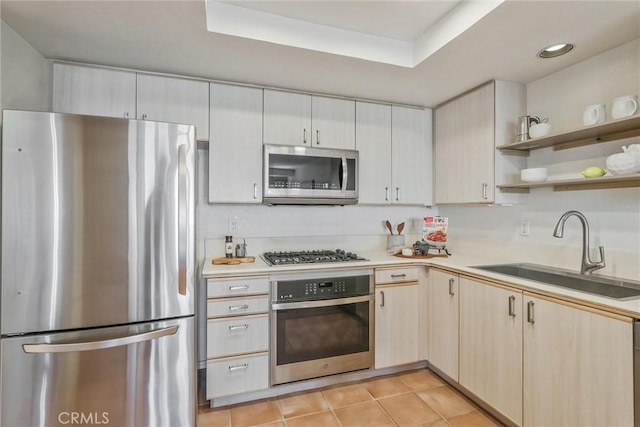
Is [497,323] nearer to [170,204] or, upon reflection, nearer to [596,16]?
[596,16]

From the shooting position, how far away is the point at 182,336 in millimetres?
1599

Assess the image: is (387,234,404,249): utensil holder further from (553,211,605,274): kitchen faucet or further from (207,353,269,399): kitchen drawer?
(207,353,269,399): kitchen drawer

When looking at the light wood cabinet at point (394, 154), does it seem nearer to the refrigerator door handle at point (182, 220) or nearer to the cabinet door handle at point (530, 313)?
the cabinet door handle at point (530, 313)

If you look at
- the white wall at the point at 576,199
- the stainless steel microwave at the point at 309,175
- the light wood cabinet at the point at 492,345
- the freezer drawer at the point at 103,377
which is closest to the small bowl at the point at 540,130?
the white wall at the point at 576,199

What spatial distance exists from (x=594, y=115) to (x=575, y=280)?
0.98 meters

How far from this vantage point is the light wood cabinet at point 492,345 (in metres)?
1.74

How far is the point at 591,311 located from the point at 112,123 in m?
2.37

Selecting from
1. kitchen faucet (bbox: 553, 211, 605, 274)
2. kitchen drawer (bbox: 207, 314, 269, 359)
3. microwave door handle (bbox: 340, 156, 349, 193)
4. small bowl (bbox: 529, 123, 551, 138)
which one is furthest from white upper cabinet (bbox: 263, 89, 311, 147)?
kitchen faucet (bbox: 553, 211, 605, 274)

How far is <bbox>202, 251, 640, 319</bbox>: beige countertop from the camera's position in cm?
133

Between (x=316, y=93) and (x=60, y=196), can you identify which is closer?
(x=60, y=196)

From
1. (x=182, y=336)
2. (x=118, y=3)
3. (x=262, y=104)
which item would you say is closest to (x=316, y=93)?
(x=262, y=104)

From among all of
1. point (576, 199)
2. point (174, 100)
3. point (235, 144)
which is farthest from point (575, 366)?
point (174, 100)

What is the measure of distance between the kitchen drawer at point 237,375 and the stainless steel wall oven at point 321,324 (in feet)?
0.24
